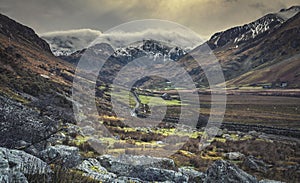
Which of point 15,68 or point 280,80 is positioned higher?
point 280,80

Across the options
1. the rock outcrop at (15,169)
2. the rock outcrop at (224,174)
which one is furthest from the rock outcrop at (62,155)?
the rock outcrop at (224,174)

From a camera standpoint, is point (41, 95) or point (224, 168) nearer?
point (224, 168)

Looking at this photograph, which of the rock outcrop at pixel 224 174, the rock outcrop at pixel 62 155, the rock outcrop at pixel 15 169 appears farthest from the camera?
the rock outcrop at pixel 224 174

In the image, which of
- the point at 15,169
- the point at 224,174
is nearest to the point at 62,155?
the point at 15,169

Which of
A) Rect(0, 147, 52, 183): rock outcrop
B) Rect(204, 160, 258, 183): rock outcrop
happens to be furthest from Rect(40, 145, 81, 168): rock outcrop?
Rect(204, 160, 258, 183): rock outcrop

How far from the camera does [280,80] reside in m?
176

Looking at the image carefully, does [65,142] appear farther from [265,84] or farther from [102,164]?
[265,84]

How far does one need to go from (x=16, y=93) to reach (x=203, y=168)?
22687 millimetres

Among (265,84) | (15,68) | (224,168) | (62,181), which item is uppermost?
(265,84)

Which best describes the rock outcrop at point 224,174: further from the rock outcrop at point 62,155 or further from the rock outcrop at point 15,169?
the rock outcrop at point 15,169

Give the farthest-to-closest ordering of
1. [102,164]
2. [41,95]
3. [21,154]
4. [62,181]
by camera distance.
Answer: [41,95], [102,164], [21,154], [62,181]

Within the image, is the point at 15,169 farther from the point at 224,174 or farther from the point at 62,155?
the point at 224,174

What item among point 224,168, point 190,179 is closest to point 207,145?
point 190,179

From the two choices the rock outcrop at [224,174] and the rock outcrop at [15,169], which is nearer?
the rock outcrop at [15,169]
